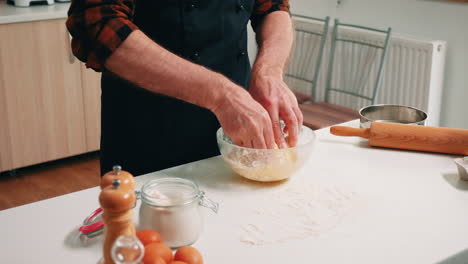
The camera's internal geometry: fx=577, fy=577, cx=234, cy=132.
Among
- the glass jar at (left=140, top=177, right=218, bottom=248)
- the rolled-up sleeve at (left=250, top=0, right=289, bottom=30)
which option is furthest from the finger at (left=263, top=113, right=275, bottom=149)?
the rolled-up sleeve at (left=250, top=0, right=289, bottom=30)

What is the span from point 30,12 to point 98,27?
2.00 metres

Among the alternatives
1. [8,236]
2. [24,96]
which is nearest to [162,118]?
[8,236]

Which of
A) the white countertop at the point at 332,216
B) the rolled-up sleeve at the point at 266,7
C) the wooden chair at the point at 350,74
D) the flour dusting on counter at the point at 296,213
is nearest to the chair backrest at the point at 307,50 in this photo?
the wooden chair at the point at 350,74

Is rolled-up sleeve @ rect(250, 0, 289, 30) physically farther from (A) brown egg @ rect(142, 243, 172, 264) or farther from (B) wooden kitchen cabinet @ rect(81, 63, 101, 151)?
(B) wooden kitchen cabinet @ rect(81, 63, 101, 151)

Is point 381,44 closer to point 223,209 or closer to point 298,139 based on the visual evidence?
point 298,139

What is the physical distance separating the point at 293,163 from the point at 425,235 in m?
0.30

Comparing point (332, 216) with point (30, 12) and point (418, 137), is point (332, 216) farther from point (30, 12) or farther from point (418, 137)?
point (30, 12)

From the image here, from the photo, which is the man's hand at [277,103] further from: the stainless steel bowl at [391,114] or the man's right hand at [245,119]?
the stainless steel bowl at [391,114]

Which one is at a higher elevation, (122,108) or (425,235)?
(122,108)

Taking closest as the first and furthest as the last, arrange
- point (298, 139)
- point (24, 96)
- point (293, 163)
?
point (293, 163) < point (298, 139) < point (24, 96)

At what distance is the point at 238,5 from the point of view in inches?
58.4

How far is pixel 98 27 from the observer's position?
1.13 meters

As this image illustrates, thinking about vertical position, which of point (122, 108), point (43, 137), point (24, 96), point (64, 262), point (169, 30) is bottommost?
point (43, 137)

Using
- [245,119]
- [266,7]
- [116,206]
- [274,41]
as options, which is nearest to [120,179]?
[116,206]
